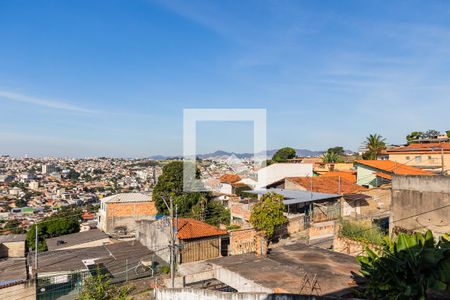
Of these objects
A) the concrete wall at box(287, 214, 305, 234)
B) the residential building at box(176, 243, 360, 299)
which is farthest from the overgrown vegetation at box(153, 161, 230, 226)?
the residential building at box(176, 243, 360, 299)

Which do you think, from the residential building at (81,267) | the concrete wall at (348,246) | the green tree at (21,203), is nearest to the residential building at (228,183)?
the residential building at (81,267)

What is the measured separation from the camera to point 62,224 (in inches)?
1135

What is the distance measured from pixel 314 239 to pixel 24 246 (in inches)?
819

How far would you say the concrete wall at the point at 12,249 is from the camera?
24.3 meters

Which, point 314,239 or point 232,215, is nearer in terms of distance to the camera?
point 314,239

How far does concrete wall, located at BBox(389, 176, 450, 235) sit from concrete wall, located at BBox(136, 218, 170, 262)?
9.94 meters

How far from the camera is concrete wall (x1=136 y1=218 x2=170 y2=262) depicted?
16422 mm

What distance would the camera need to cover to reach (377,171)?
29.8m

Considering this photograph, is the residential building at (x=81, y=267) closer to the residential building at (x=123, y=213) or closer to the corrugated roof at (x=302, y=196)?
the residential building at (x=123, y=213)

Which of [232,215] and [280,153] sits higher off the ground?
[280,153]

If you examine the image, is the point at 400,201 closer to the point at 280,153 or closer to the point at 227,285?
the point at 227,285

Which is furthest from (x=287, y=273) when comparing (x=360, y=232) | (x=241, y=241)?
(x=241, y=241)

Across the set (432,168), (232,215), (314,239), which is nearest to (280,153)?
(432,168)

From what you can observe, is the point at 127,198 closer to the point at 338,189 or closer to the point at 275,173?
the point at 275,173
